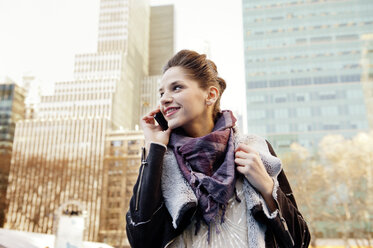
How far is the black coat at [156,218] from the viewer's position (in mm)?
637

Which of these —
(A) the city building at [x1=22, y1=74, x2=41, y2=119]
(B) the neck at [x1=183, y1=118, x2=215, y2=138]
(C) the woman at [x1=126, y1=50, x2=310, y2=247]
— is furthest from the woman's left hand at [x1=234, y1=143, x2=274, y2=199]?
(A) the city building at [x1=22, y1=74, x2=41, y2=119]

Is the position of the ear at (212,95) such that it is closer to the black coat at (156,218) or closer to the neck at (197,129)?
the neck at (197,129)

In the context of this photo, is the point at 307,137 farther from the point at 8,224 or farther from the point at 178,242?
the point at 178,242

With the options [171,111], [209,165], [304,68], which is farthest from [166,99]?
[304,68]

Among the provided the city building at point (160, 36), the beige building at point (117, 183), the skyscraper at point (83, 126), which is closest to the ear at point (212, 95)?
the skyscraper at point (83, 126)

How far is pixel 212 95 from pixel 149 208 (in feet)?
1.05

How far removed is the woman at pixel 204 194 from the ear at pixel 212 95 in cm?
5

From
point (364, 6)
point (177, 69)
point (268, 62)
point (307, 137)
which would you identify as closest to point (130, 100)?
point (268, 62)

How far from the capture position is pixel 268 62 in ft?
93.9

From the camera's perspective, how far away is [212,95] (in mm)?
802

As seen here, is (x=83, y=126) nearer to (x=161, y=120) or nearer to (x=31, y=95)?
(x=31, y=95)

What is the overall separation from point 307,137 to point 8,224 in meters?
24.4

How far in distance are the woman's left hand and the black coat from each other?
3cm

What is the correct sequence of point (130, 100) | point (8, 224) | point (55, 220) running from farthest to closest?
point (130, 100), point (8, 224), point (55, 220)
